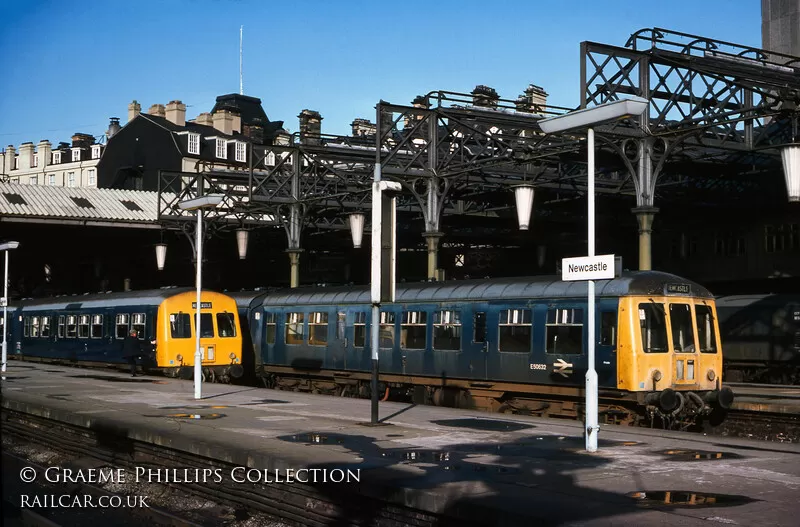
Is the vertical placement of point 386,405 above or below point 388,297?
below

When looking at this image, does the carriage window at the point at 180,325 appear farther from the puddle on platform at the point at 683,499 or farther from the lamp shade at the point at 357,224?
the puddle on platform at the point at 683,499

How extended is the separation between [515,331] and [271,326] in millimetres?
10704

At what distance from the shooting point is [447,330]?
860 inches

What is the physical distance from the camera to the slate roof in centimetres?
4478

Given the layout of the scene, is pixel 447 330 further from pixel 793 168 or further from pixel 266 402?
pixel 793 168

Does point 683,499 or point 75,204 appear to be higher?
point 75,204

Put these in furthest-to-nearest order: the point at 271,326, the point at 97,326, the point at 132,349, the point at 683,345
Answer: the point at 97,326
the point at 132,349
the point at 271,326
the point at 683,345

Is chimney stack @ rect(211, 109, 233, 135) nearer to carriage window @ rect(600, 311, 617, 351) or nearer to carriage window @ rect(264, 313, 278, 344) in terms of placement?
carriage window @ rect(264, 313, 278, 344)

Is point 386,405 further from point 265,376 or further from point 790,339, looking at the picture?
point 790,339

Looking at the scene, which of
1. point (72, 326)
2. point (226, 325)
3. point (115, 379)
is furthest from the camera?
point (72, 326)

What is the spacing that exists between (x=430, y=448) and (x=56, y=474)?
6.36m

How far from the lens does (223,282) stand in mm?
60656

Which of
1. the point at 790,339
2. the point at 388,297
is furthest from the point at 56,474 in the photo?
the point at 790,339

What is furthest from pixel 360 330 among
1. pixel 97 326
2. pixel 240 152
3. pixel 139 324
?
pixel 240 152
